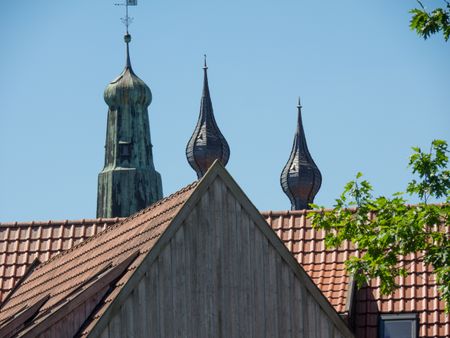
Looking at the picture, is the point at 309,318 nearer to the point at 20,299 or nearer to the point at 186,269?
the point at 186,269

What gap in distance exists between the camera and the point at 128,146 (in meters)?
91.4

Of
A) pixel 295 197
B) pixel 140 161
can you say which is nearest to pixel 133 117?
pixel 140 161

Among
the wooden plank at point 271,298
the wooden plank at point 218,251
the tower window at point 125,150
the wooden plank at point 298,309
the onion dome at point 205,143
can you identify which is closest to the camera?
the wooden plank at point 218,251

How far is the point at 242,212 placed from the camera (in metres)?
41.6

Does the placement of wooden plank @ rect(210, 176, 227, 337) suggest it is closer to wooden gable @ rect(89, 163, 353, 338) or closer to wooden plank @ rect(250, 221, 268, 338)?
wooden gable @ rect(89, 163, 353, 338)

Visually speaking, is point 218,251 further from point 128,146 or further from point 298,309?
point 128,146

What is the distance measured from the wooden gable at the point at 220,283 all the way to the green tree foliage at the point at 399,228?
1002 millimetres

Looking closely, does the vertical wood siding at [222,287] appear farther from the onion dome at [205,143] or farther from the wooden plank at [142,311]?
the onion dome at [205,143]

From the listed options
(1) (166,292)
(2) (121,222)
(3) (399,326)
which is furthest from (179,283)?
(3) (399,326)

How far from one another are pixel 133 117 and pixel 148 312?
51.5m

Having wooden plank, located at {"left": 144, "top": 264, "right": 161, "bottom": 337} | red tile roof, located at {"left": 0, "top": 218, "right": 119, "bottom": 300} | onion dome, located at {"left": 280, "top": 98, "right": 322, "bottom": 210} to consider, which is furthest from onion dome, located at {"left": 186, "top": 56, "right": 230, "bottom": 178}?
wooden plank, located at {"left": 144, "top": 264, "right": 161, "bottom": 337}

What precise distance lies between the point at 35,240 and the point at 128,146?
131 ft

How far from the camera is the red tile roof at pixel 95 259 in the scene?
4134 cm

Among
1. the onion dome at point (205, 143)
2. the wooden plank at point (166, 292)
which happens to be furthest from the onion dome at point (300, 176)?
the wooden plank at point (166, 292)
